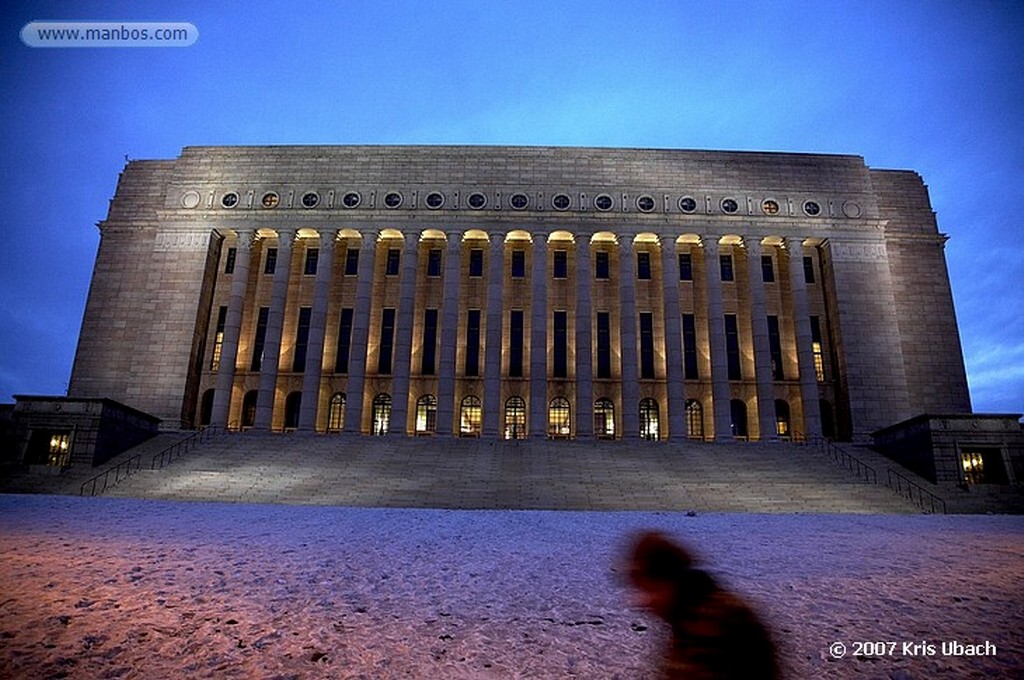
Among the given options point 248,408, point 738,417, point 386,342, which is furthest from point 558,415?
point 248,408

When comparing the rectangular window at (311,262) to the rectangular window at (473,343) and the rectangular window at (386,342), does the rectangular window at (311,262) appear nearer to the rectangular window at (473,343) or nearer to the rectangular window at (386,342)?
the rectangular window at (386,342)

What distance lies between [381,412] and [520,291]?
1301 centimetres

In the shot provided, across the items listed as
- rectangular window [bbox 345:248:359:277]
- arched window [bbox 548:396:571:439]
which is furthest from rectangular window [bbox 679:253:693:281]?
rectangular window [bbox 345:248:359:277]

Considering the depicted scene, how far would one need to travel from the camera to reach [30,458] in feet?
80.0

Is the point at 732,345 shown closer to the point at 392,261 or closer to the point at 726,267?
the point at 726,267

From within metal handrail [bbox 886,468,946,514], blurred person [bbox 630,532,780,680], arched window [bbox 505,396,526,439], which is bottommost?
blurred person [bbox 630,532,780,680]

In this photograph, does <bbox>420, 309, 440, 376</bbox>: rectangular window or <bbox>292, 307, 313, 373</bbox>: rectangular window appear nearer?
<bbox>292, 307, 313, 373</bbox>: rectangular window

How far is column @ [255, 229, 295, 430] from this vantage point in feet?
112

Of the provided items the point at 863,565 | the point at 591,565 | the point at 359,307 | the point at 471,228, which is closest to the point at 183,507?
the point at 591,565

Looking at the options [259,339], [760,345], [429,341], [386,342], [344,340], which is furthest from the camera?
[429,341]

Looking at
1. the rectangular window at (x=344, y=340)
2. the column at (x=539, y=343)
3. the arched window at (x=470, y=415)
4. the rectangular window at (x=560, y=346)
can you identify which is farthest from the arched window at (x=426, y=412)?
the rectangular window at (x=560, y=346)

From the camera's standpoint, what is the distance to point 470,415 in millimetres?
38500

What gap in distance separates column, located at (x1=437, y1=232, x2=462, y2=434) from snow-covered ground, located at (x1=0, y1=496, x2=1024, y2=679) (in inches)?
901

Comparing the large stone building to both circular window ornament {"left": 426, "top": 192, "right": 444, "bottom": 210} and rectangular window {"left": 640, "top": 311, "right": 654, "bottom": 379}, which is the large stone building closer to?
circular window ornament {"left": 426, "top": 192, "right": 444, "bottom": 210}
